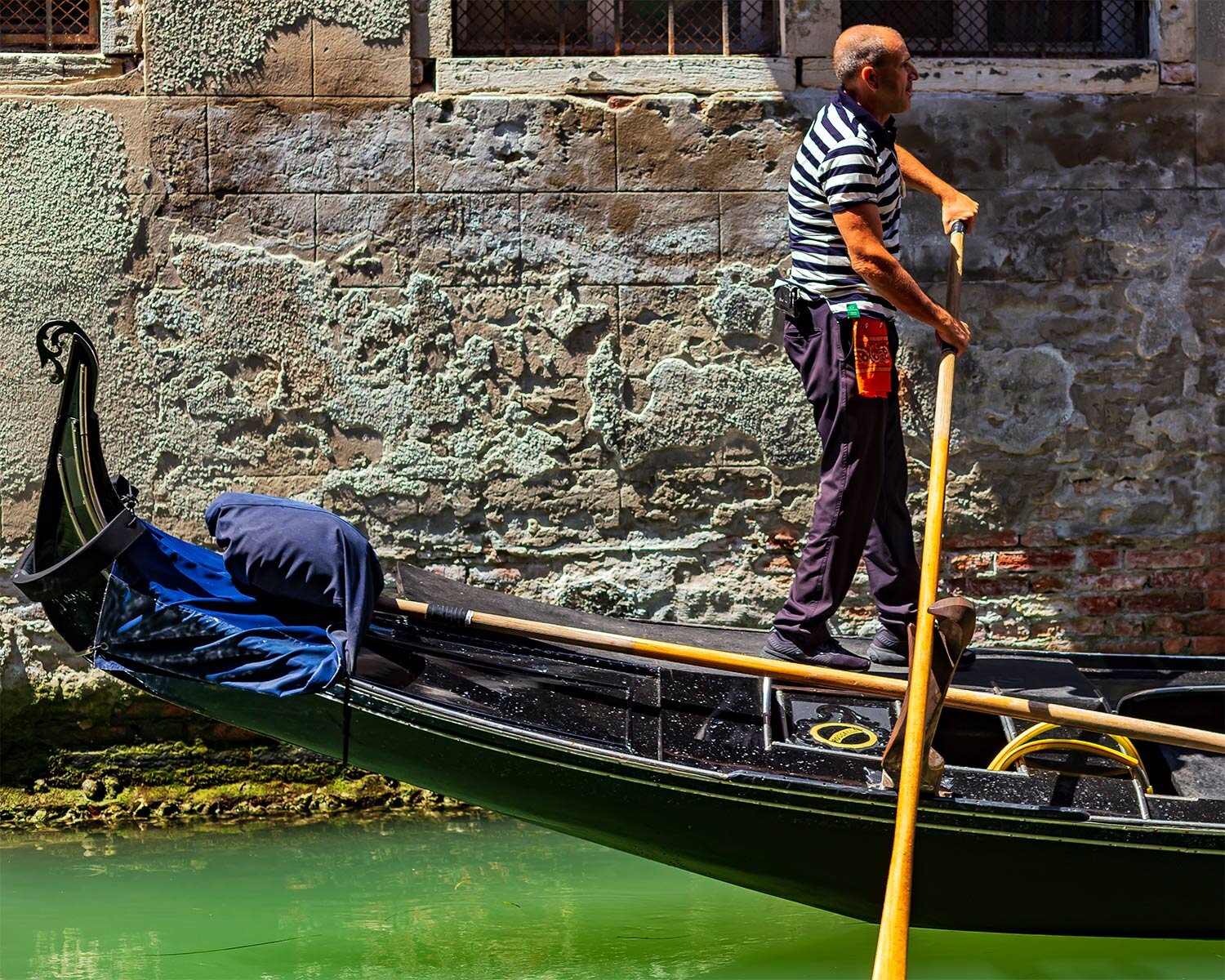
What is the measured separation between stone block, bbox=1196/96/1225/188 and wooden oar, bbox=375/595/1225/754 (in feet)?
6.25

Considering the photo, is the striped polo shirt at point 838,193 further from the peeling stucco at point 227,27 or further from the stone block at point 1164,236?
the peeling stucco at point 227,27

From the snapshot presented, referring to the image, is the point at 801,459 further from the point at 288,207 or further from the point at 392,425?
the point at 288,207

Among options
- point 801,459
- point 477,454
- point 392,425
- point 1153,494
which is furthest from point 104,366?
point 1153,494

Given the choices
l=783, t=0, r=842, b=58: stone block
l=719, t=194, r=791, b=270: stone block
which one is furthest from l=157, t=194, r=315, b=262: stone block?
l=783, t=0, r=842, b=58: stone block

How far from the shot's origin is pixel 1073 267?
13.9 ft

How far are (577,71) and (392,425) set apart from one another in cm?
118

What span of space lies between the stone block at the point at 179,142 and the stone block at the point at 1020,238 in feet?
6.78

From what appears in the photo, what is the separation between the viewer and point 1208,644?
171 inches

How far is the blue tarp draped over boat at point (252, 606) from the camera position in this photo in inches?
111

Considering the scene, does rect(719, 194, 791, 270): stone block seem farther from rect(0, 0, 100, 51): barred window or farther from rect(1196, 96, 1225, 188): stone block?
rect(0, 0, 100, 51): barred window

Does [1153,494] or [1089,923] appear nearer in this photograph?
[1089,923]

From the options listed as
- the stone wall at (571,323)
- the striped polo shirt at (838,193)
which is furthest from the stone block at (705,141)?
the striped polo shirt at (838,193)

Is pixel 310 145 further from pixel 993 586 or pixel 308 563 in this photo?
pixel 993 586

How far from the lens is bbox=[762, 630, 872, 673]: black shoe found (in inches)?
129
